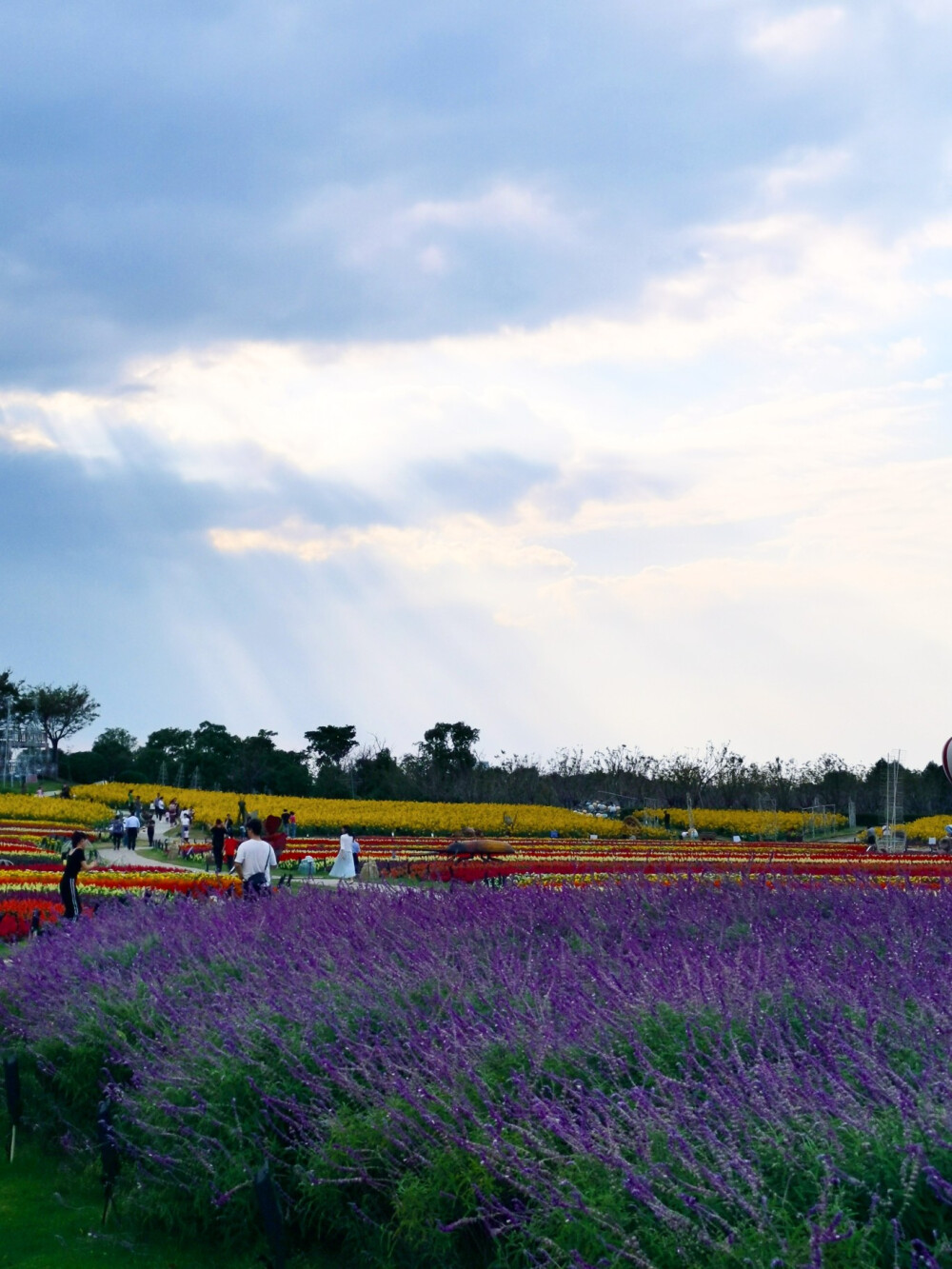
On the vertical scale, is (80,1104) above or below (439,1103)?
below

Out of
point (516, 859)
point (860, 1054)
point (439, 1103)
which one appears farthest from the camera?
point (516, 859)

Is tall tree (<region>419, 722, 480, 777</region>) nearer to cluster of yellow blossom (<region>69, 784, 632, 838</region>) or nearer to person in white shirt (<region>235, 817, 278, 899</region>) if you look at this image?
cluster of yellow blossom (<region>69, 784, 632, 838</region>)

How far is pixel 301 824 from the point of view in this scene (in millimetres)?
41875

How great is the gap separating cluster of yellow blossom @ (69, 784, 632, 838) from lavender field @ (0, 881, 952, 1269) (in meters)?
34.6

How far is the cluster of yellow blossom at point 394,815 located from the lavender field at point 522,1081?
34.6 metres

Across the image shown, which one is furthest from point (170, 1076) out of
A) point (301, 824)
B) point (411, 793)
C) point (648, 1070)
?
point (411, 793)

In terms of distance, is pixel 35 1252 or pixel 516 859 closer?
pixel 35 1252

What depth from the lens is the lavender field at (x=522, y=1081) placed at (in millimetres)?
3666

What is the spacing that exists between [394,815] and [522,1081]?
40622 mm

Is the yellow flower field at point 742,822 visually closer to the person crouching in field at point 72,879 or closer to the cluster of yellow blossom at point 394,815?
the cluster of yellow blossom at point 394,815

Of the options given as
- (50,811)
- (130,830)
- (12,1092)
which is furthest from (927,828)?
(12,1092)

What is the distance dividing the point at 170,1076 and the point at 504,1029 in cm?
166

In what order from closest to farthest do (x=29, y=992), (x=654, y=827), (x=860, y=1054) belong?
1. (x=860, y=1054)
2. (x=29, y=992)
3. (x=654, y=827)

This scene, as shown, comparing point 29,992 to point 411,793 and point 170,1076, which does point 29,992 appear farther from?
point 411,793
